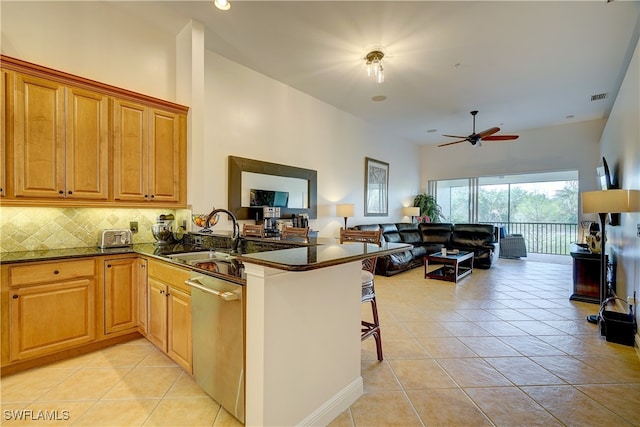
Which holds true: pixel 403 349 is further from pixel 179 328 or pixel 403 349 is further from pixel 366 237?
pixel 179 328

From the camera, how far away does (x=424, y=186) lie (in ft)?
29.0

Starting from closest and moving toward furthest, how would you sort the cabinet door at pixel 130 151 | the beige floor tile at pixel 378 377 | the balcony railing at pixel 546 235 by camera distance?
the beige floor tile at pixel 378 377
the cabinet door at pixel 130 151
the balcony railing at pixel 546 235

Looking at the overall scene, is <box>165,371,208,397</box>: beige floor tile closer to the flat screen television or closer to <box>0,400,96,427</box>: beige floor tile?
<box>0,400,96,427</box>: beige floor tile

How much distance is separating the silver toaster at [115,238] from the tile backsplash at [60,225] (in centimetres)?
12

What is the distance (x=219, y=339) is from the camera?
163 centimetres

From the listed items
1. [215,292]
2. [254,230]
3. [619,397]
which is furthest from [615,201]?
[215,292]

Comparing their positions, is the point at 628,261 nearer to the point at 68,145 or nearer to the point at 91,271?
the point at 91,271

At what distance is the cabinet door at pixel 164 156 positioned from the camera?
2.92m

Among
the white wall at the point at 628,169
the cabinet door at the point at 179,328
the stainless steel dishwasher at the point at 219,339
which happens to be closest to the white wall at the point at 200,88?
the cabinet door at the point at 179,328

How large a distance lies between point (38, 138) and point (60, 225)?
0.81 metres

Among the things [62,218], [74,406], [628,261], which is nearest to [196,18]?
[62,218]

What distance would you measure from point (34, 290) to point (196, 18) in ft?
9.47

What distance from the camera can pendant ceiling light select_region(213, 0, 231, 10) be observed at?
106 inches

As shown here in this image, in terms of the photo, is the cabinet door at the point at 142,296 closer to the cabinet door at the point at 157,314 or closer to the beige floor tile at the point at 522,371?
the cabinet door at the point at 157,314
